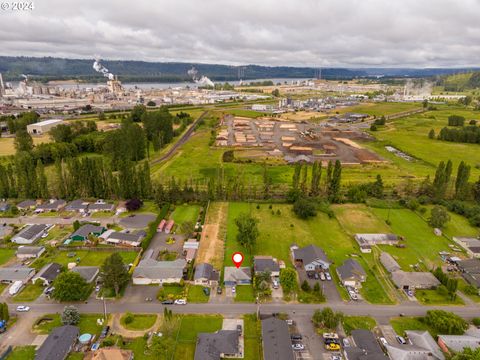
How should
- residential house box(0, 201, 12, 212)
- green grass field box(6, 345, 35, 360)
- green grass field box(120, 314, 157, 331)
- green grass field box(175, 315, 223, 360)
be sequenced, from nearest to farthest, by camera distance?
green grass field box(6, 345, 35, 360), green grass field box(175, 315, 223, 360), green grass field box(120, 314, 157, 331), residential house box(0, 201, 12, 212)

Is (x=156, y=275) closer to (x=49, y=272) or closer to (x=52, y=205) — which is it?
(x=49, y=272)

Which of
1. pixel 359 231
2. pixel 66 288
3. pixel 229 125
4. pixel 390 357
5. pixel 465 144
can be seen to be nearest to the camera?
pixel 390 357

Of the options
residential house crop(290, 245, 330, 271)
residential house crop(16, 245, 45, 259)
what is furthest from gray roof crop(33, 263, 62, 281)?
residential house crop(290, 245, 330, 271)

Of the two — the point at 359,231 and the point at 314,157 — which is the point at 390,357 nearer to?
the point at 359,231

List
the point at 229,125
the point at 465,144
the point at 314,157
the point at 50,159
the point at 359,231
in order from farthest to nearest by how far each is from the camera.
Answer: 1. the point at 229,125
2. the point at 465,144
3. the point at 314,157
4. the point at 50,159
5. the point at 359,231

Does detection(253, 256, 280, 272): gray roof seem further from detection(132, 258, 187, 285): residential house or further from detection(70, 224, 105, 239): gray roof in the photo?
detection(70, 224, 105, 239): gray roof

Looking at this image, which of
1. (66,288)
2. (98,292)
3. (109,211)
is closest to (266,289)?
(98,292)

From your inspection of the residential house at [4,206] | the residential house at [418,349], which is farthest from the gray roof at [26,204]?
the residential house at [418,349]
